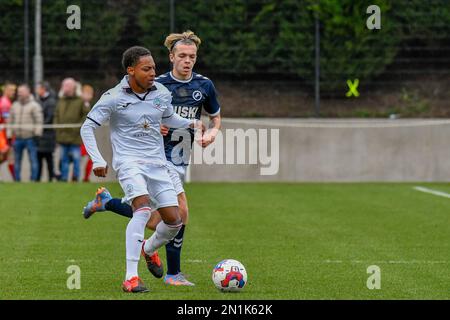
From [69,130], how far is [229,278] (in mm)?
15179

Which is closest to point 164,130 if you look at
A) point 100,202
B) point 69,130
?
point 100,202

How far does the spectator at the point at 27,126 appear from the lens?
957 inches

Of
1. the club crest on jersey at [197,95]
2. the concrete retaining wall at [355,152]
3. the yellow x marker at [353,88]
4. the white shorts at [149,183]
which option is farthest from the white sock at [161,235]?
the yellow x marker at [353,88]

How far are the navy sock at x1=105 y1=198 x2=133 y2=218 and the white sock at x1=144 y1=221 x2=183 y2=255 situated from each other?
58cm

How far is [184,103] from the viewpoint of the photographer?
10.7 meters

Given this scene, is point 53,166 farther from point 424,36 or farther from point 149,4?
point 424,36

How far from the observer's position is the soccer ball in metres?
9.30

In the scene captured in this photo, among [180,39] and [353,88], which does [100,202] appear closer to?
[180,39]

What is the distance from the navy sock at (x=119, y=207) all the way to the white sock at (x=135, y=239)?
1.06 m

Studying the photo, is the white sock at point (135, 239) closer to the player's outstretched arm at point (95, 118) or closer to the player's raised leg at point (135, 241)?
the player's raised leg at point (135, 241)

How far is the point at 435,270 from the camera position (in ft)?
35.5

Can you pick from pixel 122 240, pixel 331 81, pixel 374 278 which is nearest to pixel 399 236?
pixel 122 240

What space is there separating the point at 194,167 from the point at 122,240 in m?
11.3

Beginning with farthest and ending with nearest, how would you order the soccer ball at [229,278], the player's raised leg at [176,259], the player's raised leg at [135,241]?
the player's raised leg at [176,259] < the soccer ball at [229,278] < the player's raised leg at [135,241]
